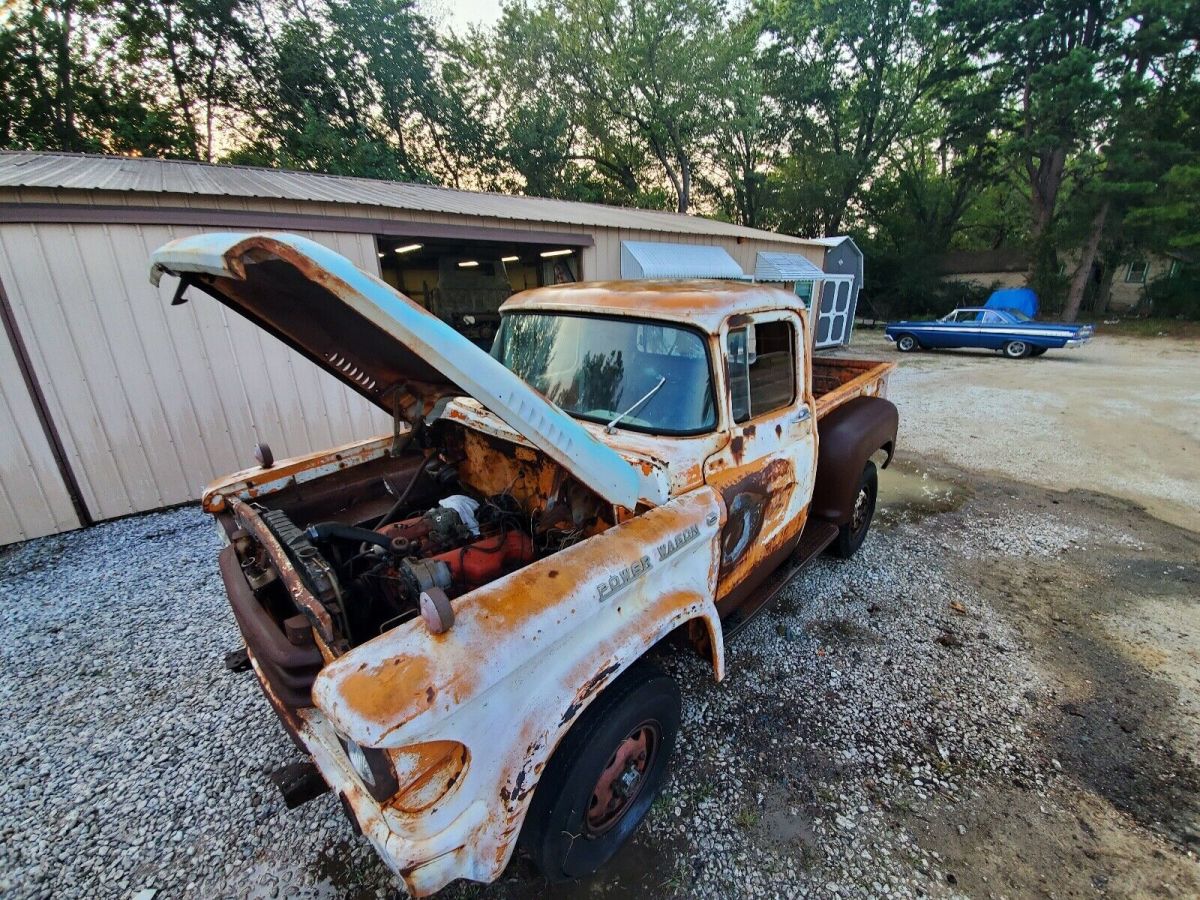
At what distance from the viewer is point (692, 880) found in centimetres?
194

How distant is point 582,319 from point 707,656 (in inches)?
71.1

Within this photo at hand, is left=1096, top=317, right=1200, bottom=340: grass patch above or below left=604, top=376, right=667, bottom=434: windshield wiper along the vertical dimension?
below

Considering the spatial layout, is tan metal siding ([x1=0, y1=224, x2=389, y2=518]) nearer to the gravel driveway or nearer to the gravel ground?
the gravel driveway

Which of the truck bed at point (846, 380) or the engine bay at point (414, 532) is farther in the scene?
the truck bed at point (846, 380)

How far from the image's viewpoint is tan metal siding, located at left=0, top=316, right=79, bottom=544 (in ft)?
14.4

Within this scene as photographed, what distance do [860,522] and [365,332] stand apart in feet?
12.9

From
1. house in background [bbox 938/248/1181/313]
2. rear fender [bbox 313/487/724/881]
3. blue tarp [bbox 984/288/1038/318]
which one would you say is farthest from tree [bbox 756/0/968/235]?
rear fender [bbox 313/487/724/881]

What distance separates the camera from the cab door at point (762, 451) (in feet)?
7.82

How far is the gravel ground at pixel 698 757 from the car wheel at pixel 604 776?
173mm

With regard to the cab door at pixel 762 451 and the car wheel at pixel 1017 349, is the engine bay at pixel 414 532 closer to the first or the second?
the cab door at pixel 762 451

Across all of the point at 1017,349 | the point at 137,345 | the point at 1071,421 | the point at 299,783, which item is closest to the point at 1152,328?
the point at 1017,349

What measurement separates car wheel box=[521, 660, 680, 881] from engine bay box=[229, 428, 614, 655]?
2.28 ft

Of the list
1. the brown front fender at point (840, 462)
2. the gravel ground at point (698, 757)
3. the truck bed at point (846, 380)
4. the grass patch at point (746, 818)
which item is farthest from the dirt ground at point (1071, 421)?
the grass patch at point (746, 818)

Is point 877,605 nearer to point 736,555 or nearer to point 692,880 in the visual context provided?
point 736,555
